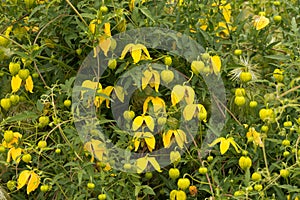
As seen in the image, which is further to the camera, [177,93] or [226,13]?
[226,13]

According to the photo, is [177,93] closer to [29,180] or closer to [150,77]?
[150,77]

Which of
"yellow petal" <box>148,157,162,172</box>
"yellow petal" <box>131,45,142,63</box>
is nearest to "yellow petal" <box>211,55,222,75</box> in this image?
"yellow petal" <box>131,45,142,63</box>

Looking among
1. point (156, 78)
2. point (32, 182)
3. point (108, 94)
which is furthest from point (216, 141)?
point (32, 182)

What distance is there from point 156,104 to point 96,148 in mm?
218

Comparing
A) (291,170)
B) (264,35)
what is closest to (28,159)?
(291,170)

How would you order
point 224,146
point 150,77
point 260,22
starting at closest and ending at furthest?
1. point 224,146
2. point 150,77
3. point 260,22

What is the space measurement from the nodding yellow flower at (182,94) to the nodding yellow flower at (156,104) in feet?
0.18

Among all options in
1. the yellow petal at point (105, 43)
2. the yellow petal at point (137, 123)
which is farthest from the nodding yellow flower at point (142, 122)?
the yellow petal at point (105, 43)

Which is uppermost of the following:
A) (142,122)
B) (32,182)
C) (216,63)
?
(216,63)

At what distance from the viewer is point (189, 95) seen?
1.85 metres

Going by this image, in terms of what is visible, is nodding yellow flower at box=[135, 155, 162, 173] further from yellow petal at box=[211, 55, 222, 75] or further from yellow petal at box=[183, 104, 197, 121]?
yellow petal at box=[211, 55, 222, 75]

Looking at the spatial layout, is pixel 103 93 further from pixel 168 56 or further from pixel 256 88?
pixel 256 88

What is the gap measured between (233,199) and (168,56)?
0.46 metres

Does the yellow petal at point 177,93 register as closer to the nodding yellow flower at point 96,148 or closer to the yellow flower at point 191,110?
the yellow flower at point 191,110
